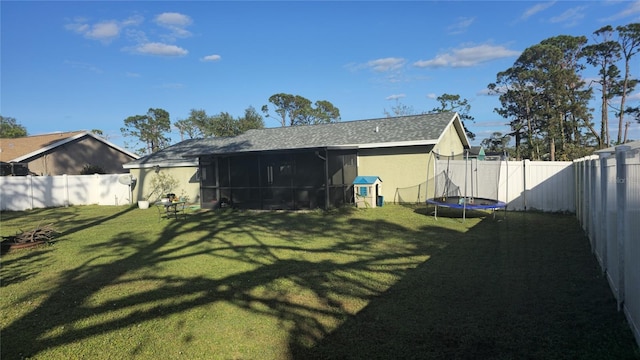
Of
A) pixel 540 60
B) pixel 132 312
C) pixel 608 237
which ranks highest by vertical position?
pixel 540 60

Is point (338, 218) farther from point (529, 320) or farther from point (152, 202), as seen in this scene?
point (152, 202)

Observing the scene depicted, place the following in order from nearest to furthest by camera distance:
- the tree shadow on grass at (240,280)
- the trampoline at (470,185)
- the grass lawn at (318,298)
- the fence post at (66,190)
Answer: the grass lawn at (318,298)
the tree shadow on grass at (240,280)
the trampoline at (470,185)
the fence post at (66,190)

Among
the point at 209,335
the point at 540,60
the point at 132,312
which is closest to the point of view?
the point at 209,335

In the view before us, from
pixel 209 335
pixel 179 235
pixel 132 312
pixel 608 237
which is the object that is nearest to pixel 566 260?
pixel 608 237

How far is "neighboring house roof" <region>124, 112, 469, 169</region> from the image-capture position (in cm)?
1580

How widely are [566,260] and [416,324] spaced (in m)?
3.92

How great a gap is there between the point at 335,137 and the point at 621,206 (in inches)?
595

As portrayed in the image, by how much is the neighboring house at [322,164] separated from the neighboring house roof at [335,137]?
48 mm

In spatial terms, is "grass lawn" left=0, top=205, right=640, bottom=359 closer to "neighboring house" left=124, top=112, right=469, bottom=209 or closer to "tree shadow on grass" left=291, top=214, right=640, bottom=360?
"tree shadow on grass" left=291, top=214, right=640, bottom=360

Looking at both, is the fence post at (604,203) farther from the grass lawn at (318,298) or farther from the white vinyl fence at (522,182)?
the white vinyl fence at (522,182)

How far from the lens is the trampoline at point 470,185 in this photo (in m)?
11.8

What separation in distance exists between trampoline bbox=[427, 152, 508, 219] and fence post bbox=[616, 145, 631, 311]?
284 inches

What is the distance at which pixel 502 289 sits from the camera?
4.91 meters

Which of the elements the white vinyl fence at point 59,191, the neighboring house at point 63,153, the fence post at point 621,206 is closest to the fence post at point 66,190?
the white vinyl fence at point 59,191
